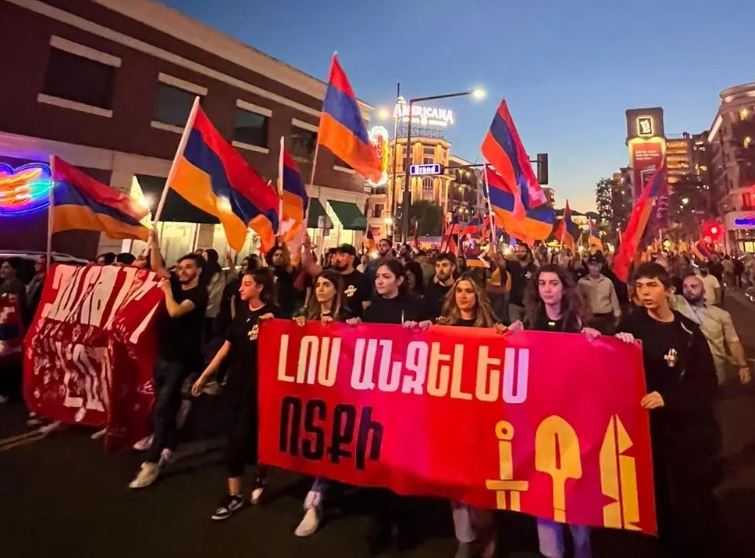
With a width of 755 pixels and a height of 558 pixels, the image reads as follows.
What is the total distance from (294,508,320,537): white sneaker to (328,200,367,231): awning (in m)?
19.5

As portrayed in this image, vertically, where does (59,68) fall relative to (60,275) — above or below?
above

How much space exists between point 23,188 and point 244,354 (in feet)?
42.0

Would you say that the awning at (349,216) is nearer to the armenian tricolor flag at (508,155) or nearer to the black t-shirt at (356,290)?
Answer: the armenian tricolor flag at (508,155)

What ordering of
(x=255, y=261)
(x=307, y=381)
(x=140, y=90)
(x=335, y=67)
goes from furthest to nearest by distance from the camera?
(x=140, y=90), (x=255, y=261), (x=335, y=67), (x=307, y=381)

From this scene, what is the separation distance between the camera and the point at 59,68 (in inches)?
555

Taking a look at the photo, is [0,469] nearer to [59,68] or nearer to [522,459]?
[522,459]

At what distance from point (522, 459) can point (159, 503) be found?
2.88 meters

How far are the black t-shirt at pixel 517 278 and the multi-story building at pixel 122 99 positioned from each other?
4.26 metres

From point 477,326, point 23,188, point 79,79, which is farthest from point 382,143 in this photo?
point 477,326

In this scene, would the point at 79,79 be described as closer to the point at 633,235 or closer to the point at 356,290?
the point at 356,290

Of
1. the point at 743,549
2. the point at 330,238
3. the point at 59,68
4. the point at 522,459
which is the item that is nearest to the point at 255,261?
the point at 522,459

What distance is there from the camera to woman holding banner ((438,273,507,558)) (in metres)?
3.25

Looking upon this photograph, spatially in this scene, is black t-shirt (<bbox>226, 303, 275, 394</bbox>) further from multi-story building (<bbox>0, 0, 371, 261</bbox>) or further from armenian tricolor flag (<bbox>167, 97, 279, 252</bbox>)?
multi-story building (<bbox>0, 0, 371, 261</bbox>)

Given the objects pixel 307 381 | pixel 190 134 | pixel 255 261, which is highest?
pixel 190 134
